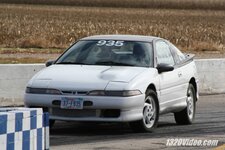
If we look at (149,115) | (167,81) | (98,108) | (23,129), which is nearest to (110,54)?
(167,81)

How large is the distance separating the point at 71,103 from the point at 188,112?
279cm

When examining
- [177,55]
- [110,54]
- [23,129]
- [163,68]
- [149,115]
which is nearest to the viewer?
[23,129]

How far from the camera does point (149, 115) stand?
12703 millimetres

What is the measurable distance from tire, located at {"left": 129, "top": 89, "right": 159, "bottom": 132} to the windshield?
63cm

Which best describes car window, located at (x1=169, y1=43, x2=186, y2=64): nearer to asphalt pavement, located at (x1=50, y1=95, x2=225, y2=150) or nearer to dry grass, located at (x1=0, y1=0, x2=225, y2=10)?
asphalt pavement, located at (x1=50, y1=95, x2=225, y2=150)

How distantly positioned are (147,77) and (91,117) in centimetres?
111

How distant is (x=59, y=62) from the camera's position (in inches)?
528

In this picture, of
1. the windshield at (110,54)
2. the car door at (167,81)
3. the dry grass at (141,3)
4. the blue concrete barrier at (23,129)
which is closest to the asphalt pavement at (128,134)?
the car door at (167,81)

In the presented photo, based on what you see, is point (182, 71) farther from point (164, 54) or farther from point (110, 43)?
point (110, 43)

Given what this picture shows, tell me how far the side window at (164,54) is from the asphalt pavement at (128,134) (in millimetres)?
1022

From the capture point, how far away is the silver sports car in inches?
477

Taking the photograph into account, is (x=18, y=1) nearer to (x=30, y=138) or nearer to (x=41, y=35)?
(x=41, y=35)

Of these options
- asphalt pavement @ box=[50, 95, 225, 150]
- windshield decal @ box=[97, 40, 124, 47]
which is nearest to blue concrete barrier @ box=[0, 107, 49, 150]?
asphalt pavement @ box=[50, 95, 225, 150]

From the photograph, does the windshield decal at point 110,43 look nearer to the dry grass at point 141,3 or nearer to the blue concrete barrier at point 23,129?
the blue concrete barrier at point 23,129
